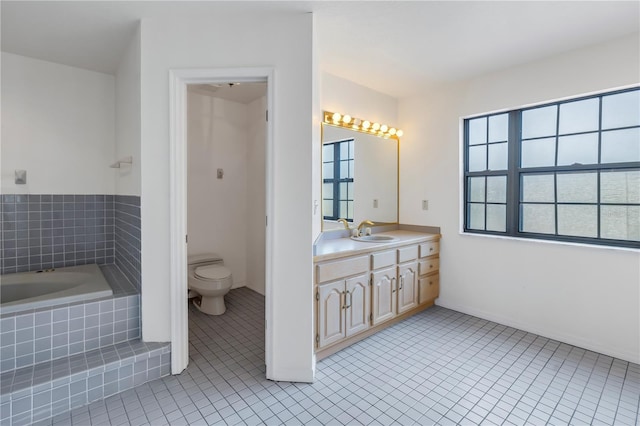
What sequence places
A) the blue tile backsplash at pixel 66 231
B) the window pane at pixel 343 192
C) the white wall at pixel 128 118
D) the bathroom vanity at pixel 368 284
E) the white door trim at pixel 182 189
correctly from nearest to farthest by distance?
the white door trim at pixel 182 189
the white wall at pixel 128 118
the bathroom vanity at pixel 368 284
the blue tile backsplash at pixel 66 231
the window pane at pixel 343 192

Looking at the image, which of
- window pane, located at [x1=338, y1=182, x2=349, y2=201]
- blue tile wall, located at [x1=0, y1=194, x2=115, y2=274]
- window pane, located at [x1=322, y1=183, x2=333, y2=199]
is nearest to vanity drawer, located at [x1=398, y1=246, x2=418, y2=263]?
window pane, located at [x1=338, y1=182, x2=349, y2=201]

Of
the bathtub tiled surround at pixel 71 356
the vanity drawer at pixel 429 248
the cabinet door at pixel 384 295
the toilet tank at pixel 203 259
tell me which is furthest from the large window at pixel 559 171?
the bathtub tiled surround at pixel 71 356

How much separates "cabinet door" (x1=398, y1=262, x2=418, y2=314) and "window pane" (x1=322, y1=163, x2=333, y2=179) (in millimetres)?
1104

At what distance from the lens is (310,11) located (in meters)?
2.01

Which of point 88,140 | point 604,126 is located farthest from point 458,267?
point 88,140

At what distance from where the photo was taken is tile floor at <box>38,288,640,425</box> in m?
1.75

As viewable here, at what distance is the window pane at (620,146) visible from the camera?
236 cm

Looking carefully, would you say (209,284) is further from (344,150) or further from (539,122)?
(539,122)

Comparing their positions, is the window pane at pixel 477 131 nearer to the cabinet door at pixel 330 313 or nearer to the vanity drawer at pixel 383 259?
the vanity drawer at pixel 383 259

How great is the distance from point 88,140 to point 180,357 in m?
2.24

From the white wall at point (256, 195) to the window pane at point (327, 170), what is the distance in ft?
3.11

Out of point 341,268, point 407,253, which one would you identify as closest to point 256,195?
point 341,268

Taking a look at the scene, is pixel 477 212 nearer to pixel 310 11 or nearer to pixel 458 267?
pixel 458 267

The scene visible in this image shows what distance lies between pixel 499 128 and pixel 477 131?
0.21 meters
